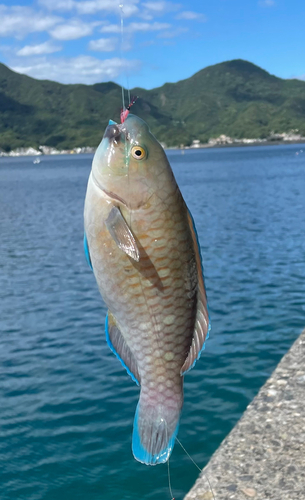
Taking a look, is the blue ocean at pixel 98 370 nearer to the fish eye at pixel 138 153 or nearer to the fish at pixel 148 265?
the fish at pixel 148 265

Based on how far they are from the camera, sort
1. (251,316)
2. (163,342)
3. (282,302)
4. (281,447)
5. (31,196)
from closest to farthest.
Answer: (163,342) < (281,447) < (251,316) < (282,302) < (31,196)

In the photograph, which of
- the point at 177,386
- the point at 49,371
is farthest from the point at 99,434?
the point at 177,386

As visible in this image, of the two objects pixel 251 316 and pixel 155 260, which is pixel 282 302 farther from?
pixel 155 260

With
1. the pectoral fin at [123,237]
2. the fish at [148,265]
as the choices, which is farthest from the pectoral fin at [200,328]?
the pectoral fin at [123,237]

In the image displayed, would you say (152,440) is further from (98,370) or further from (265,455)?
(98,370)

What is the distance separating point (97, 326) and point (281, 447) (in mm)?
10645

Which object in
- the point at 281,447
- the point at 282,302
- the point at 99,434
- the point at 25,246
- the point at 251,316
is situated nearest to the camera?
the point at 281,447

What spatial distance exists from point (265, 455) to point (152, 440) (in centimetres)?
428

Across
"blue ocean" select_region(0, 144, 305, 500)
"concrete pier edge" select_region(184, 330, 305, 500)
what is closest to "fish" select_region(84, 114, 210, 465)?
"concrete pier edge" select_region(184, 330, 305, 500)

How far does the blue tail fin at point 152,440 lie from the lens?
249 centimetres

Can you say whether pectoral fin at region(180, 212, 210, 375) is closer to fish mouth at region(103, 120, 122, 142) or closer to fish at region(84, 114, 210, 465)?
fish at region(84, 114, 210, 465)

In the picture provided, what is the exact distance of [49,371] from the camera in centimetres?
1370

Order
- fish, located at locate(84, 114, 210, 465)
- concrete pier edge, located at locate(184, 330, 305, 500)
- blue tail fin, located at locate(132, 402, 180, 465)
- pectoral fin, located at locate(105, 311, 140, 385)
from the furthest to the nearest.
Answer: concrete pier edge, located at locate(184, 330, 305, 500), pectoral fin, located at locate(105, 311, 140, 385), blue tail fin, located at locate(132, 402, 180, 465), fish, located at locate(84, 114, 210, 465)

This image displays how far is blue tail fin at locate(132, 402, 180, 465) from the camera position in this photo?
249cm
